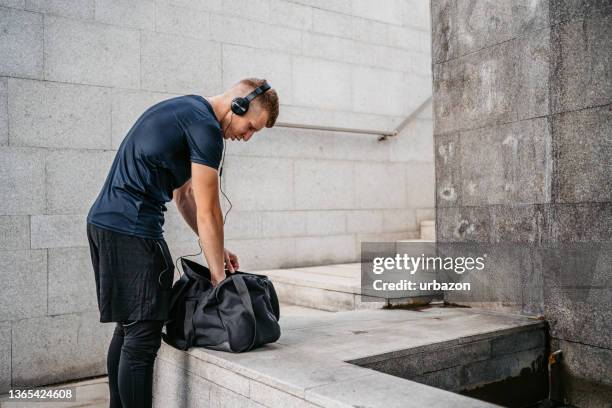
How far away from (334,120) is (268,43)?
4.08 ft

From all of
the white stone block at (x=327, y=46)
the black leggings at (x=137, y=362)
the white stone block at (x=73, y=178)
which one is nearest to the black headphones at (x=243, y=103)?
the black leggings at (x=137, y=362)

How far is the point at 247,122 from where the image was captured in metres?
3.04

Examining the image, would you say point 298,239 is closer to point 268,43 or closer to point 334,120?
point 334,120

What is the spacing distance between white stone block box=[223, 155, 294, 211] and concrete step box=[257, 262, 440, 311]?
2.54 feet

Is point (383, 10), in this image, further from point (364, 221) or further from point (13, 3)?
point (13, 3)

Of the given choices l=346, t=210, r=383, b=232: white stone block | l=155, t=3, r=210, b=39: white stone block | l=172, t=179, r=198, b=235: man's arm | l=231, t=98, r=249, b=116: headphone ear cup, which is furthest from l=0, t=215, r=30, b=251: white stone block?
l=346, t=210, r=383, b=232: white stone block

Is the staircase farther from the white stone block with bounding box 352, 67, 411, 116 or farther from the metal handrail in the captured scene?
the white stone block with bounding box 352, 67, 411, 116

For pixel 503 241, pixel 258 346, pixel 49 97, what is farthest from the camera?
pixel 49 97

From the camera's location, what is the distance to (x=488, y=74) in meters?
4.76

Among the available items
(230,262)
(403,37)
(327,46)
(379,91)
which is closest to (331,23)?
(327,46)

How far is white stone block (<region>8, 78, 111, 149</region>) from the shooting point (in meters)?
4.82

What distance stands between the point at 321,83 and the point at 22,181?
11.7 ft

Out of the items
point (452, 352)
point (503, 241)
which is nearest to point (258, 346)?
point (452, 352)

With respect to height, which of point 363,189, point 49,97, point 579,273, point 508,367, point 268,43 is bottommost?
point 508,367
